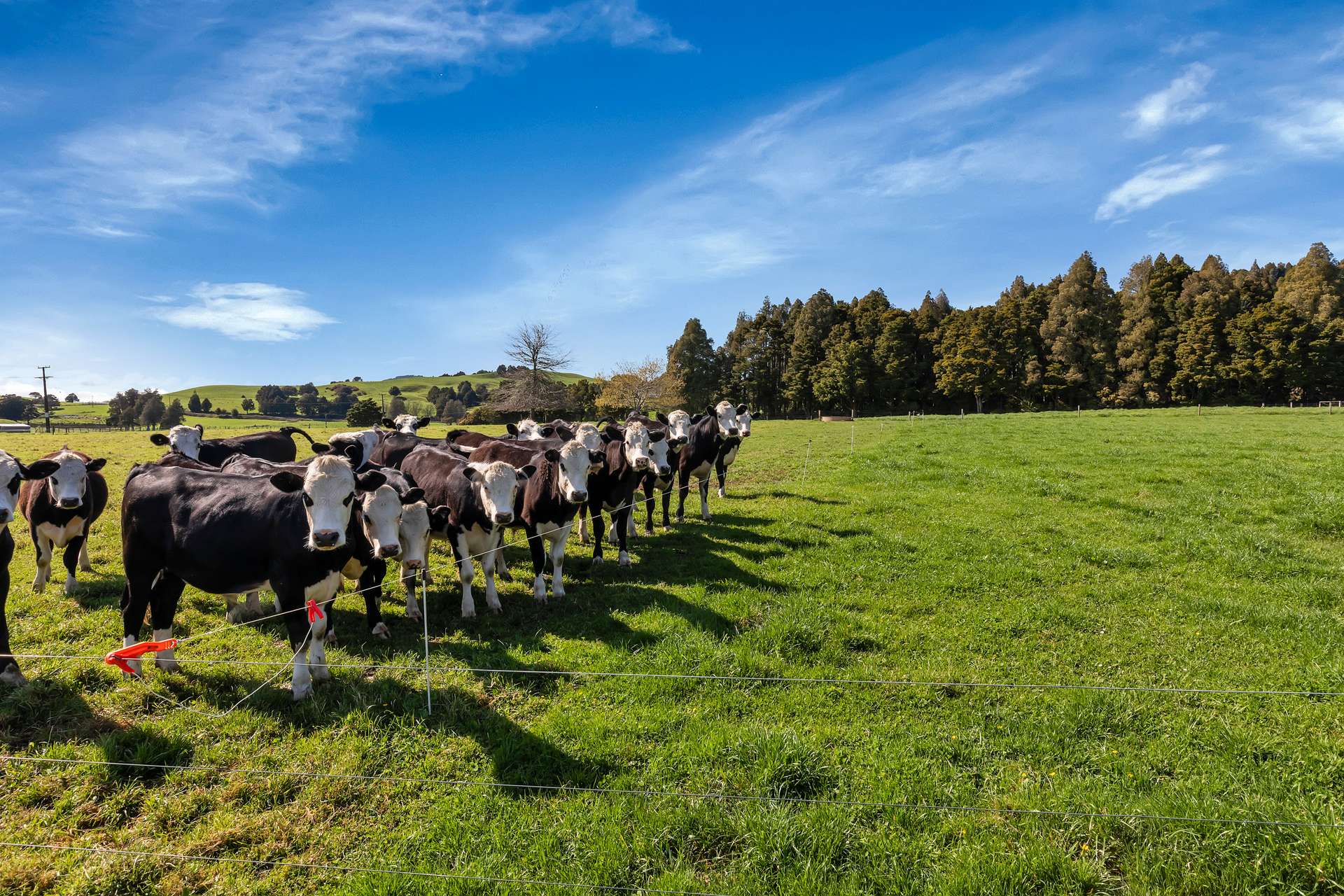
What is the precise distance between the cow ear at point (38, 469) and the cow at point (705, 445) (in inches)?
368

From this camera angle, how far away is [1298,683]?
205 inches

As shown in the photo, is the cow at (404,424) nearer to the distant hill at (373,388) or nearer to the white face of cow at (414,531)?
the white face of cow at (414,531)

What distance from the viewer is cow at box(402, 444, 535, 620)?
23.6 ft

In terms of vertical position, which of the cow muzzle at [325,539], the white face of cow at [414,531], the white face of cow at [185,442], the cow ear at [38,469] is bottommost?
the white face of cow at [414,531]

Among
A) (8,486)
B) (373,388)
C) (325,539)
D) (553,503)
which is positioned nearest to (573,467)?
(553,503)

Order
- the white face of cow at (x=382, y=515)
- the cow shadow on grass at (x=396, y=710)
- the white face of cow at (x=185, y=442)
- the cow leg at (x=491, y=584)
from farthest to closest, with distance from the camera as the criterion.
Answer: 1. the white face of cow at (x=185, y=442)
2. the cow leg at (x=491, y=584)
3. the white face of cow at (x=382, y=515)
4. the cow shadow on grass at (x=396, y=710)

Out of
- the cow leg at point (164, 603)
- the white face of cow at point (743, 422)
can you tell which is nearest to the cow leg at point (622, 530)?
the white face of cow at point (743, 422)

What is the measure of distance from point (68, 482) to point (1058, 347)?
64.2 meters

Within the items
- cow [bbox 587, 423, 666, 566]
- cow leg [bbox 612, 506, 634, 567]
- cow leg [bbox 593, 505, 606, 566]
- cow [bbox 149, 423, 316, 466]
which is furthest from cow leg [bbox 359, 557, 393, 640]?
cow [bbox 149, 423, 316, 466]

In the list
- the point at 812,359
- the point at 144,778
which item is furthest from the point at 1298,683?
the point at 812,359

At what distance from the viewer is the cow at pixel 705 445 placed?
12945 millimetres

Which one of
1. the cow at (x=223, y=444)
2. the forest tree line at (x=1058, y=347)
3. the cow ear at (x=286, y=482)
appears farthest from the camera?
the forest tree line at (x=1058, y=347)

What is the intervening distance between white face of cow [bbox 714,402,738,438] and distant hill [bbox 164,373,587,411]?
100202 mm

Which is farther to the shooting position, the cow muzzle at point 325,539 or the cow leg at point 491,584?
the cow leg at point 491,584
